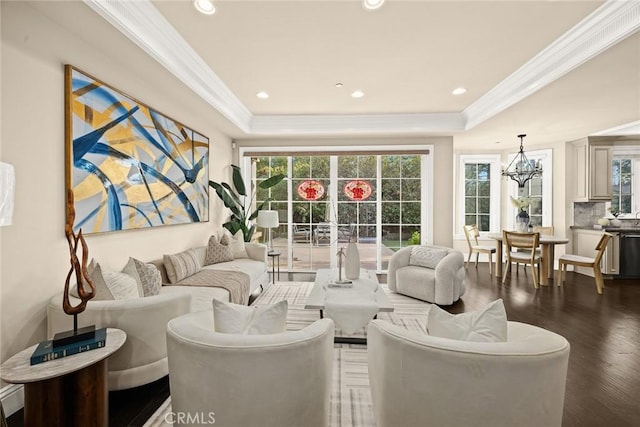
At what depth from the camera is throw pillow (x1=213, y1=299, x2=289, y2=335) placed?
1414 mm

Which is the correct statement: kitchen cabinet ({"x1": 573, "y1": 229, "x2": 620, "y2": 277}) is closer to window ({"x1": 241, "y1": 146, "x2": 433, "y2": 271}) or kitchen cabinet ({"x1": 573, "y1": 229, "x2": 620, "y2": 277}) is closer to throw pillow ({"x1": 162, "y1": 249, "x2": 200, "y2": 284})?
window ({"x1": 241, "y1": 146, "x2": 433, "y2": 271})

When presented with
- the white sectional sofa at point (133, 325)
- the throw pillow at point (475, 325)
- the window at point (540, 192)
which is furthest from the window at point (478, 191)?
the white sectional sofa at point (133, 325)

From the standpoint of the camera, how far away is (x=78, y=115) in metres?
2.25

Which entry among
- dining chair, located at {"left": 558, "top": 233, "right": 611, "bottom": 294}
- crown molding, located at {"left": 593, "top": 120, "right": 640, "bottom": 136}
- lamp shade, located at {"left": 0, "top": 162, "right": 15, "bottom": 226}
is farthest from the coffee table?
crown molding, located at {"left": 593, "top": 120, "right": 640, "bottom": 136}

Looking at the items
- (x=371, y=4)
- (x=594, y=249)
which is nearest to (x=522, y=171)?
(x=594, y=249)

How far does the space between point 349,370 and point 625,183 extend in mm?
6816

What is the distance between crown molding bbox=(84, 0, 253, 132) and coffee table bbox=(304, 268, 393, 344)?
250cm

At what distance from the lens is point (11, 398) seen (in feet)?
5.92

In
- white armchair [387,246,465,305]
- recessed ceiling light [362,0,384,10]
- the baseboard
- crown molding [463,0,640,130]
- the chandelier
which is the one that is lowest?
the baseboard

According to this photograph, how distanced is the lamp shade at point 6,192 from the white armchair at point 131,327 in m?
0.84

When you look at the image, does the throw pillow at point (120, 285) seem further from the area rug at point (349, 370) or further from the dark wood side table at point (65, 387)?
the area rug at point (349, 370)

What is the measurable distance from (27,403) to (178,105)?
126 inches

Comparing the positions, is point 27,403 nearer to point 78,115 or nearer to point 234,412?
point 234,412

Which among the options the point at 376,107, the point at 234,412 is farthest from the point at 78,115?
the point at 376,107
